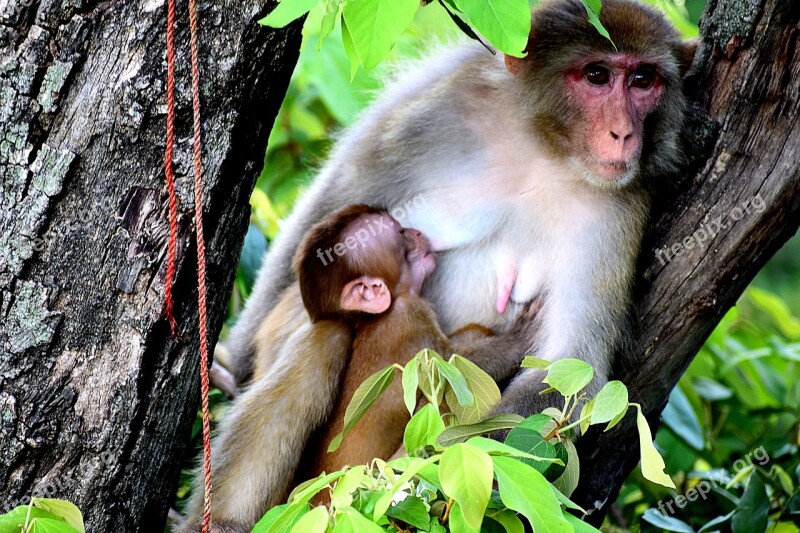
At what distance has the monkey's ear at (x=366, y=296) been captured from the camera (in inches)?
123

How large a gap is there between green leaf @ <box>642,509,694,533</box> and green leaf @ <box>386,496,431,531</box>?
62.5 inches

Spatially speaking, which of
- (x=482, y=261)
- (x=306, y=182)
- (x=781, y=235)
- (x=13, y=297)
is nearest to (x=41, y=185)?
(x=13, y=297)

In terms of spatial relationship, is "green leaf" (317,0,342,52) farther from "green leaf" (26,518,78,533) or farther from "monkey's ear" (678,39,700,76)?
"monkey's ear" (678,39,700,76)

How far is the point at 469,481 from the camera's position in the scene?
5.32 feet

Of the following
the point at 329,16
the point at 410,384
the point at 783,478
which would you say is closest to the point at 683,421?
the point at 783,478

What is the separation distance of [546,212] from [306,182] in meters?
2.09

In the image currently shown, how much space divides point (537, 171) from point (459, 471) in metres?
1.81

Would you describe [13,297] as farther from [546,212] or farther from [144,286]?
[546,212]

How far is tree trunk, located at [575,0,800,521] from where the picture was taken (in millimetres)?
2828

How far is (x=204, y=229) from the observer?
2348 millimetres

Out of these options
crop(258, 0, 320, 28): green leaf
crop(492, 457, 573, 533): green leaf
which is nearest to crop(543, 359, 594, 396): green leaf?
crop(492, 457, 573, 533): green leaf

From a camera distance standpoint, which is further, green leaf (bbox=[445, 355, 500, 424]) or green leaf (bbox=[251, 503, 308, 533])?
green leaf (bbox=[445, 355, 500, 424])

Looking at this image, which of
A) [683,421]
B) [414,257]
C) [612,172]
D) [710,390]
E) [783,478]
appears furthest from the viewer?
[710,390]

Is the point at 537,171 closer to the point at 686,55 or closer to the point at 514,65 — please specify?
the point at 514,65
